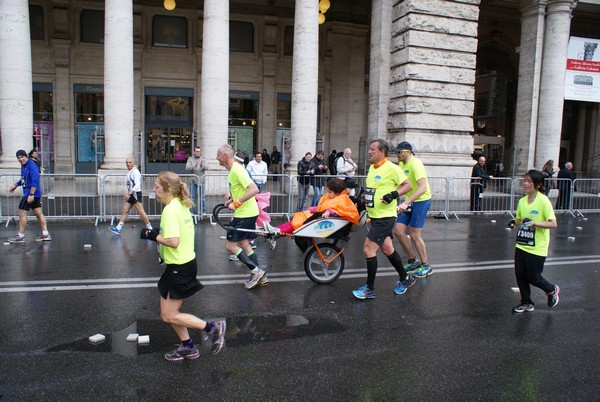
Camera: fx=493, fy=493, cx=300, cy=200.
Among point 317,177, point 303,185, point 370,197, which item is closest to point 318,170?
point 317,177

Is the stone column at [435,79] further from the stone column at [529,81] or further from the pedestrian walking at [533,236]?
the pedestrian walking at [533,236]

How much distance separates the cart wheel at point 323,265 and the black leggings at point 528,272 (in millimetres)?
2462

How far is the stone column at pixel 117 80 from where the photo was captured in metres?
16.7

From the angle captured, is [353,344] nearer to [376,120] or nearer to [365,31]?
[376,120]

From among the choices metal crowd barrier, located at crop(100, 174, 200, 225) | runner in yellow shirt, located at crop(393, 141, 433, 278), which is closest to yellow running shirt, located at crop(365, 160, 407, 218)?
runner in yellow shirt, located at crop(393, 141, 433, 278)

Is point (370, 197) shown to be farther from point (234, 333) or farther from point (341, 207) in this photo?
point (234, 333)

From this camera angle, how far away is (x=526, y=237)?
6016 millimetres

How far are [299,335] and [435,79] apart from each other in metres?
14.6

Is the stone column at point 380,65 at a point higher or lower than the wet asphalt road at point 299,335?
higher

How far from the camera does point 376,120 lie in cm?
1877

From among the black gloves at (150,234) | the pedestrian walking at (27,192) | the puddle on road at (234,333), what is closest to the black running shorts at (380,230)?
the puddle on road at (234,333)

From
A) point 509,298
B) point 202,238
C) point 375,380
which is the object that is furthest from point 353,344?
point 202,238

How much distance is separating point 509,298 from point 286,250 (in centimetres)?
435

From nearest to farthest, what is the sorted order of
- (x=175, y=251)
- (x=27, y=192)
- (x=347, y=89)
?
1. (x=175, y=251)
2. (x=27, y=192)
3. (x=347, y=89)
